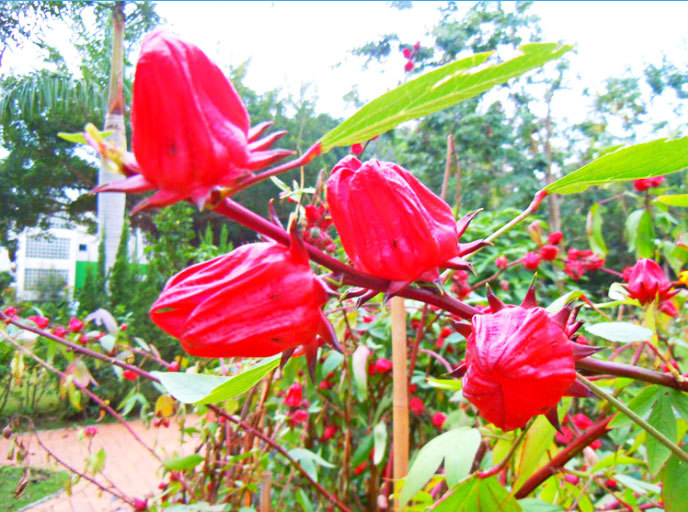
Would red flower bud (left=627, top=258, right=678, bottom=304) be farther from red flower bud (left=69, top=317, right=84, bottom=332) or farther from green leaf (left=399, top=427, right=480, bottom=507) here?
red flower bud (left=69, top=317, right=84, bottom=332)

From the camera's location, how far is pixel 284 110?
5.65 ft

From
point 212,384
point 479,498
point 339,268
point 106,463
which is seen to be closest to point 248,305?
point 339,268

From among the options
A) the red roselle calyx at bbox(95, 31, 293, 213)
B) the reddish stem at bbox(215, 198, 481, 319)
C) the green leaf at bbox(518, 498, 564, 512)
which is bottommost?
the green leaf at bbox(518, 498, 564, 512)

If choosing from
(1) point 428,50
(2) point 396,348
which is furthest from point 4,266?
(1) point 428,50

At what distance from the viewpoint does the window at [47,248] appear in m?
0.84

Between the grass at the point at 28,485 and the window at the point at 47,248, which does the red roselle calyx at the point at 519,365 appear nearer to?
the grass at the point at 28,485

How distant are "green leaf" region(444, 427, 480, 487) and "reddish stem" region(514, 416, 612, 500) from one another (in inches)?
2.0

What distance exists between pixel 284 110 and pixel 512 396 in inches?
64.1

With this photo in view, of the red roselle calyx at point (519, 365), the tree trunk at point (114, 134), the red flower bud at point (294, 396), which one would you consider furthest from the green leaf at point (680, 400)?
the red flower bud at point (294, 396)

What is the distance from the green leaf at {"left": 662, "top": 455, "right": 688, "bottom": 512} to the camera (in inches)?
12.2

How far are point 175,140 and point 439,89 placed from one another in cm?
12

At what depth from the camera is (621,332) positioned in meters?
0.36

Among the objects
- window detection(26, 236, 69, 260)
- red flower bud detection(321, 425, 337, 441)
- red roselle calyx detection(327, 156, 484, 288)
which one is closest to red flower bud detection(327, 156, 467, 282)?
red roselle calyx detection(327, 156, 484, 288)

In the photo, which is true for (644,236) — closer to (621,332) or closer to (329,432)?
(621,332)
